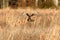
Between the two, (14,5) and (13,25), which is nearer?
(13,25)

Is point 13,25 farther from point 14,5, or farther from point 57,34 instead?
point 14,5

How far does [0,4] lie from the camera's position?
14.6 meters

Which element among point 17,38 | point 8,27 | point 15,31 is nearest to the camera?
point 17,38

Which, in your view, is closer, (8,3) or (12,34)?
(12,34)

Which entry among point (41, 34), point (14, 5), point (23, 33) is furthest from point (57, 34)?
point (14, 5)

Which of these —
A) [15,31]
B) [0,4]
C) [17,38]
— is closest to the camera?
[17,38]

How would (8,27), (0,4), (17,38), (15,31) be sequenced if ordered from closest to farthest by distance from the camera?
(17,38) < (15,31) < (8,27) < (0,4)

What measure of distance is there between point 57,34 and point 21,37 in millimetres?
734

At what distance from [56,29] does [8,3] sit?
9.23 meters

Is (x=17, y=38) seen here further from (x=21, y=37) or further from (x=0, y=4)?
(x=0, y=4)

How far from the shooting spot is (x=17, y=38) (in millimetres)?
5062

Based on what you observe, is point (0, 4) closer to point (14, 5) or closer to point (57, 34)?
point (14, 5)

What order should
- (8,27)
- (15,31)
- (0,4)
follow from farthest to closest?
1. (0,4)
2. (8,27)
3. (15,31)

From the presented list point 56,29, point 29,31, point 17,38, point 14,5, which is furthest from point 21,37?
point 14,5
